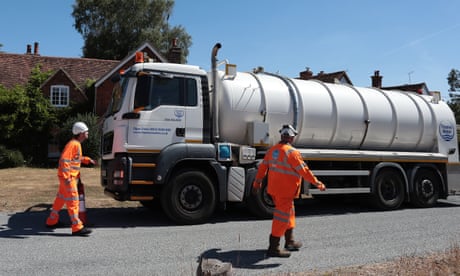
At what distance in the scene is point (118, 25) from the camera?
39.6 metres

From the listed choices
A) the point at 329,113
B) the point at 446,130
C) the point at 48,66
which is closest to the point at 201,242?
the point at 329,113

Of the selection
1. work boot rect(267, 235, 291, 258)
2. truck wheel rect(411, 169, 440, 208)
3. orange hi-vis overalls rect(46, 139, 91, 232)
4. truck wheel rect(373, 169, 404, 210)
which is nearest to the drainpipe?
orange hi-vis overalls rect(46, 139, 91, 232)

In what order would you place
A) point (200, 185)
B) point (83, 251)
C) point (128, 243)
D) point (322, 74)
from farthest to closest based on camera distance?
1. point (322, 74)
2. point (200, 185)
3. point (128, 243)
4. point (83, 251)

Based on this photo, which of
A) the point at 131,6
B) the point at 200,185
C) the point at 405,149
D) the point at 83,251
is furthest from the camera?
the point at 131,6

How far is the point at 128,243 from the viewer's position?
6016 millimetres

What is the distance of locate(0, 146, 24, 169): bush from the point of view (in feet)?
65.6

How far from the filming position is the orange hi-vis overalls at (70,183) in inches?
254

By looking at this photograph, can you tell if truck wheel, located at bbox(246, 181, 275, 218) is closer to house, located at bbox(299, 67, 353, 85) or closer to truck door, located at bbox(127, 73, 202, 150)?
truck door, located at bbox(127, 73, 202, 150)

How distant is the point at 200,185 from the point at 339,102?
3962 millimetres

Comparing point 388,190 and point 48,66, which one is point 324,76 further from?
point 388,190

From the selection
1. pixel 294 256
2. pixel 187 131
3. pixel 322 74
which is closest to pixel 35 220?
pixel 187 131

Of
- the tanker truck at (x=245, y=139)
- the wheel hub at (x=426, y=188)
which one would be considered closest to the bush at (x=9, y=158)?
the tanker truck at (x=245, y=139)

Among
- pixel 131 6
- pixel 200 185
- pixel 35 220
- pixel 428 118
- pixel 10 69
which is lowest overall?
pixel 35 220

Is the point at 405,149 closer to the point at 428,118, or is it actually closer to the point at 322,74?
the point at 428,118
